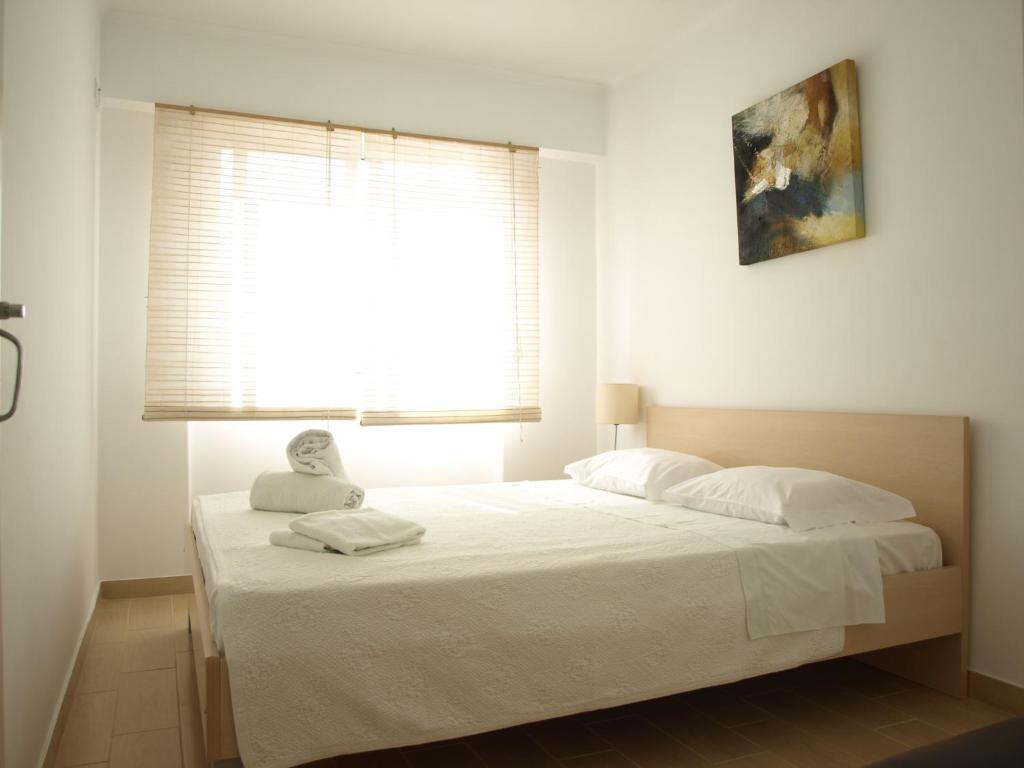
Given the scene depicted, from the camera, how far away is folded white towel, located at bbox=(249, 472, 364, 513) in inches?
111

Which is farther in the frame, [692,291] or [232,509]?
[692,291]

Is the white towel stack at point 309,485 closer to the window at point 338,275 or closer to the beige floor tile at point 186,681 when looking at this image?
the beige floor tile at point 186,681

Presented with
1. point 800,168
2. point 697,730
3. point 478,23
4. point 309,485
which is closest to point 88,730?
point 309,485

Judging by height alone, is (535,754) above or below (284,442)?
below

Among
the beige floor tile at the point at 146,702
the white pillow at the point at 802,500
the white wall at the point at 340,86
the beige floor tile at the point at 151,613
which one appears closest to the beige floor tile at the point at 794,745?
the white pillow at the point at 802,500

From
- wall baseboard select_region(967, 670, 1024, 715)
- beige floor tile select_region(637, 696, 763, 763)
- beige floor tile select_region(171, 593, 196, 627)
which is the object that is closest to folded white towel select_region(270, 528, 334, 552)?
beige floor tile select_region(637, 696, 763, 763)

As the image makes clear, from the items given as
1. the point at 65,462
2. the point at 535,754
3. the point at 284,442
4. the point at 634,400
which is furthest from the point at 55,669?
the point at 634,400

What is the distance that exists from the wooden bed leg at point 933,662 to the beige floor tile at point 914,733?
1.02 ft

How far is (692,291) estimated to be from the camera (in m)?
3.97

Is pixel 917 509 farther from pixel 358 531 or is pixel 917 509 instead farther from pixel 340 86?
pixel 340 86

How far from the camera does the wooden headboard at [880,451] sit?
2578 mm

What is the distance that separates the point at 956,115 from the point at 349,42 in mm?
2917

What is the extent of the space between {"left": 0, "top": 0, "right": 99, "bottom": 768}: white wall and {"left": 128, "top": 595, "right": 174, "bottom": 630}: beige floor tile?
37 centimetres

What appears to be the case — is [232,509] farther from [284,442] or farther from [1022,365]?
[1022,365]
